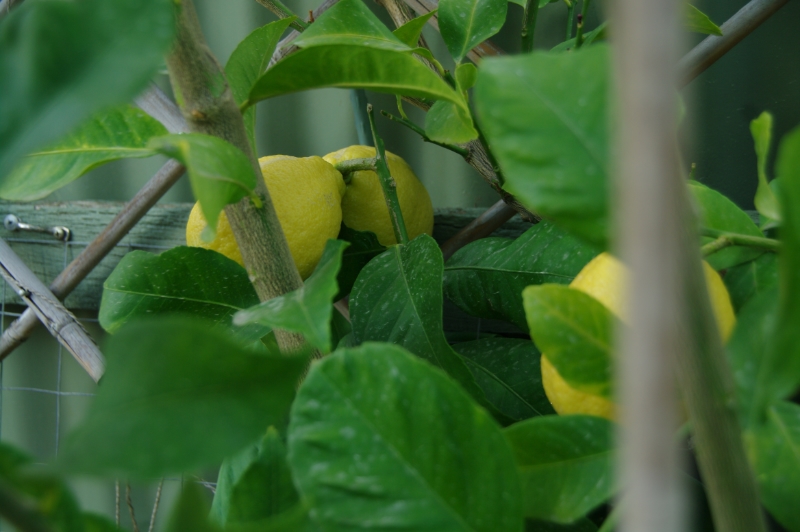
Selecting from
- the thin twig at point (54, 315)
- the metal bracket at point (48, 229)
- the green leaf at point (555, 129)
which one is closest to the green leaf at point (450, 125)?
the green leaf at point (555, 129)

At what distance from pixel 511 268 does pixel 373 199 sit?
0.10 metres

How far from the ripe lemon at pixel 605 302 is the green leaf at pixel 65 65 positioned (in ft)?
0.43

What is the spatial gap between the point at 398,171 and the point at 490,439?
0.27 metres

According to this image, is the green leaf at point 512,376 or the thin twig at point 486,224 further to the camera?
the thin twig at point 486,224

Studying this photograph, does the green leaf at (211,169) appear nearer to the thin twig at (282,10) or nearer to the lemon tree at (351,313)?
the lemon tree at (351,313)

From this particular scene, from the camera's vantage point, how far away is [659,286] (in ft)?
0.17

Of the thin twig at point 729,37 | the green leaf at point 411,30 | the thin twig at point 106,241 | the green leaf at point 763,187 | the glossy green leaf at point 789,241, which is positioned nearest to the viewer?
the glossy green leaf at point 789,241

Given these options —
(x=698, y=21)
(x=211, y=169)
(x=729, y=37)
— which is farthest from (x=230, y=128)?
(x=729, y=37)

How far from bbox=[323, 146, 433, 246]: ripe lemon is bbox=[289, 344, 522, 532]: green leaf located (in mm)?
225

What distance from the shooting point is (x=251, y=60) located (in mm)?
279

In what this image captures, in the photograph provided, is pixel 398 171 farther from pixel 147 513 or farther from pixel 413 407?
pixel 147 513

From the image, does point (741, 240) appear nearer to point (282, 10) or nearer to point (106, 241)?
point (282, 10)

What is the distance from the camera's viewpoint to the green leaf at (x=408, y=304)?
26 centimetres

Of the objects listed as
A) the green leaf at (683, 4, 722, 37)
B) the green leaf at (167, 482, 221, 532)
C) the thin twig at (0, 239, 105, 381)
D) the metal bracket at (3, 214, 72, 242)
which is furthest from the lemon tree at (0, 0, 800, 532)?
the metal bracket at (3, 214, 72, 242)
